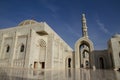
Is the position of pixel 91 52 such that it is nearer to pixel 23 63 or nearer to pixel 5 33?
pixel 23 63

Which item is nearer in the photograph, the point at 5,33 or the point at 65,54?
the point at 5,33

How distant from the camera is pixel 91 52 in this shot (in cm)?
2338

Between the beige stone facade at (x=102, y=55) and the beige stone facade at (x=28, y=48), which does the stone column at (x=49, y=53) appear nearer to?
the beige stone facade at (x=28, y=48)

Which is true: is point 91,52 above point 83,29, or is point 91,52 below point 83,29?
below

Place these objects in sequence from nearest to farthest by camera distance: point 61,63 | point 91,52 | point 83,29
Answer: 1. point 91,52
2. point 61,63
3. point 83,29

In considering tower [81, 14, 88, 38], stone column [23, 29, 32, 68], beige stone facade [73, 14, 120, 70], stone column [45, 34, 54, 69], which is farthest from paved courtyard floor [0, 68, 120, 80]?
tower [81, 14, 88, 38]

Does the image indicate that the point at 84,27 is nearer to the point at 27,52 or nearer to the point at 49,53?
the point at 49,53

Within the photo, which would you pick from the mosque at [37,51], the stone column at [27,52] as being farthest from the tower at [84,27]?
the stone column at [27,52]

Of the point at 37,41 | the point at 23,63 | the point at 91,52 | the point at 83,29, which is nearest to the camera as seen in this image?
the point at 23,63

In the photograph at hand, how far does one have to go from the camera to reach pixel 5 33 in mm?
24547

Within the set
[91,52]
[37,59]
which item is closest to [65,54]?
[91,52]

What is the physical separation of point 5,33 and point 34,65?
11.3m

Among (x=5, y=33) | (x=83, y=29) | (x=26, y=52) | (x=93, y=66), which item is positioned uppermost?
(x=83, y=29)

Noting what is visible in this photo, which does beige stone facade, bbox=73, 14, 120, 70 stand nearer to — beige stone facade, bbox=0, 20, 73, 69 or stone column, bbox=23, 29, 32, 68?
beige stone facade, bbox=0, 20, 73, 69
